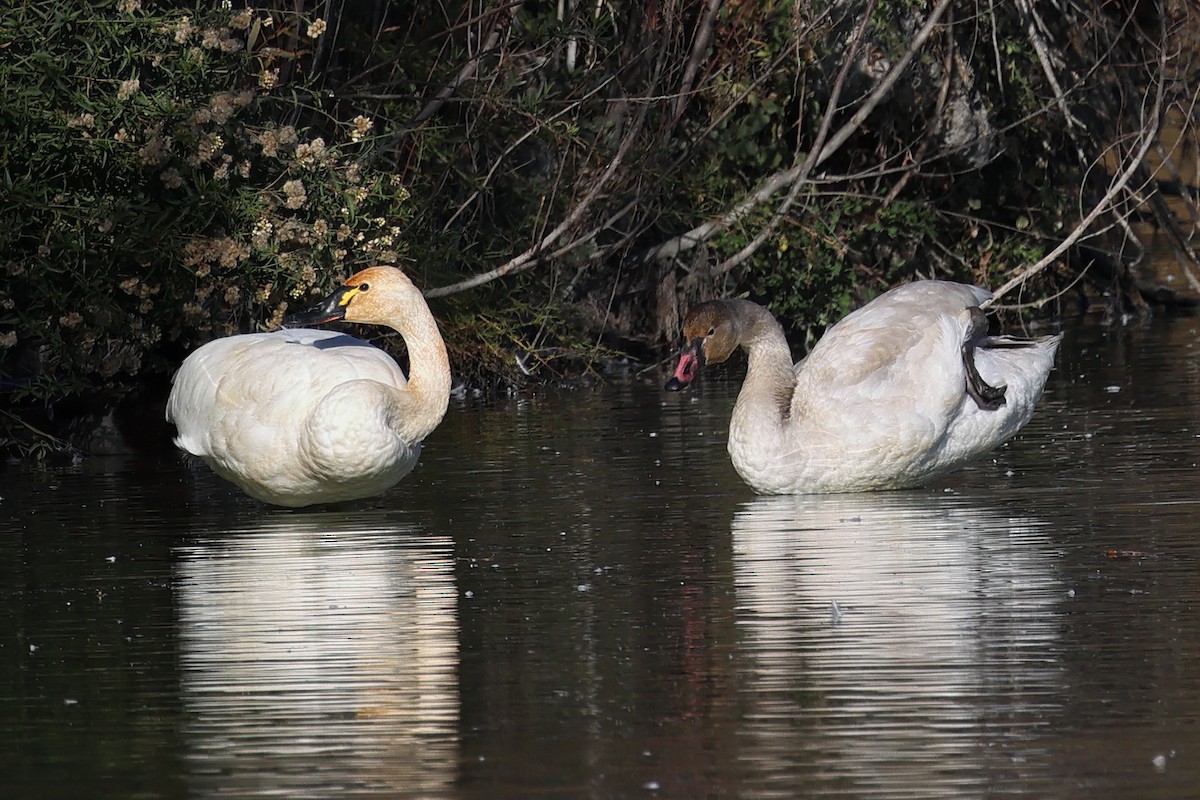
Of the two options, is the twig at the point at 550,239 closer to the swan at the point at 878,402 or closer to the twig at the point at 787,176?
the twig at the point at 787,176

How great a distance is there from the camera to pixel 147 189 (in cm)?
1088

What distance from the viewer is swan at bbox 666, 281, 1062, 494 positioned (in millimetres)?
8680

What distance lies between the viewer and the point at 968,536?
766cm

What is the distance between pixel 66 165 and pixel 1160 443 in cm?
573

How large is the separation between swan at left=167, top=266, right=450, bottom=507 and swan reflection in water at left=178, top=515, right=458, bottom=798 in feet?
1.23

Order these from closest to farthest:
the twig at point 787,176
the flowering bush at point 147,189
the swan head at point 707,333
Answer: the swan head at point 707,333 → the flowering bush at point 147,189 → the twig at point 787,176

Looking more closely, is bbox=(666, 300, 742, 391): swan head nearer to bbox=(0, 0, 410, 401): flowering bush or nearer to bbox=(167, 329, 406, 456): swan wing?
bbox=(167, 329, 406, 456): swan wing

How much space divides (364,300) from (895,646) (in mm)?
4241

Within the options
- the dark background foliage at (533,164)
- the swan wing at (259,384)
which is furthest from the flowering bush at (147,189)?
the swan wing at (259,384)

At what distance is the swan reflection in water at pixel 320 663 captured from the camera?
4.92m

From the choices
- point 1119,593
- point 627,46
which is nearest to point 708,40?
point 627,46

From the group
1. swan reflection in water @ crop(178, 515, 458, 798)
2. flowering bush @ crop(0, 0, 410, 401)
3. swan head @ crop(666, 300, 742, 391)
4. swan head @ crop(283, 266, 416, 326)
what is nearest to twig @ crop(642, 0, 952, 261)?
flowering bush @ crop(0, 0, 410, 401)

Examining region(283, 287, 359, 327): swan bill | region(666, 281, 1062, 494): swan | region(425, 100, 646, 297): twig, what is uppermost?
region(425, 100, 646, 297): twig

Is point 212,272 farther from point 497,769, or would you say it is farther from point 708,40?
point 497,769
